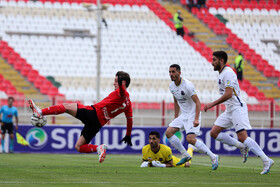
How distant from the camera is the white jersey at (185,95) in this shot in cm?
1120

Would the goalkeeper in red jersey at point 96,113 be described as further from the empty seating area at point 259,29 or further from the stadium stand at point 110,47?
the empty seating area at point 259,29

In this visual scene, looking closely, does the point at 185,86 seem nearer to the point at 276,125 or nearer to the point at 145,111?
the point at 145,111

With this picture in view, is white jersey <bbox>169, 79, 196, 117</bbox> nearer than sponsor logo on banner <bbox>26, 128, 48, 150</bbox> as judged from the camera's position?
Yes

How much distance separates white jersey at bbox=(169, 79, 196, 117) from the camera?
36.8ft

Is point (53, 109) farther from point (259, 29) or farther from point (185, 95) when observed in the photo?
point (259, 29)

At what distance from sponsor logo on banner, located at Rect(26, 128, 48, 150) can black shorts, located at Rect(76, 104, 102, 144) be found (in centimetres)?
970

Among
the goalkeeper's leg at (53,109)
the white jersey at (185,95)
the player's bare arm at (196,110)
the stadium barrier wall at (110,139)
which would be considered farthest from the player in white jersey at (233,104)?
the stadium barrier wall at (110,139)

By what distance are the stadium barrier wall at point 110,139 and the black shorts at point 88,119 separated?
9459 millimetres

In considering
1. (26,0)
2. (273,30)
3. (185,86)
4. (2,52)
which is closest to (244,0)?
(273,30)

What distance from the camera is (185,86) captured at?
11203mm

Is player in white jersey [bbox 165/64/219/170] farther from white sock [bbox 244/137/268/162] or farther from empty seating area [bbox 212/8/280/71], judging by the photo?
empty seating area [bbox 212/8/280/71]

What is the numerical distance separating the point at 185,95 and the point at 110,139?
9.17m

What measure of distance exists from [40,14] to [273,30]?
1488 centimetres

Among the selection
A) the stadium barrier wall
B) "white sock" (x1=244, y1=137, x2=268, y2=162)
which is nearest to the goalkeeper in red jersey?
"white sock" (x1=244, y1=137, x2=268, y2=162)
